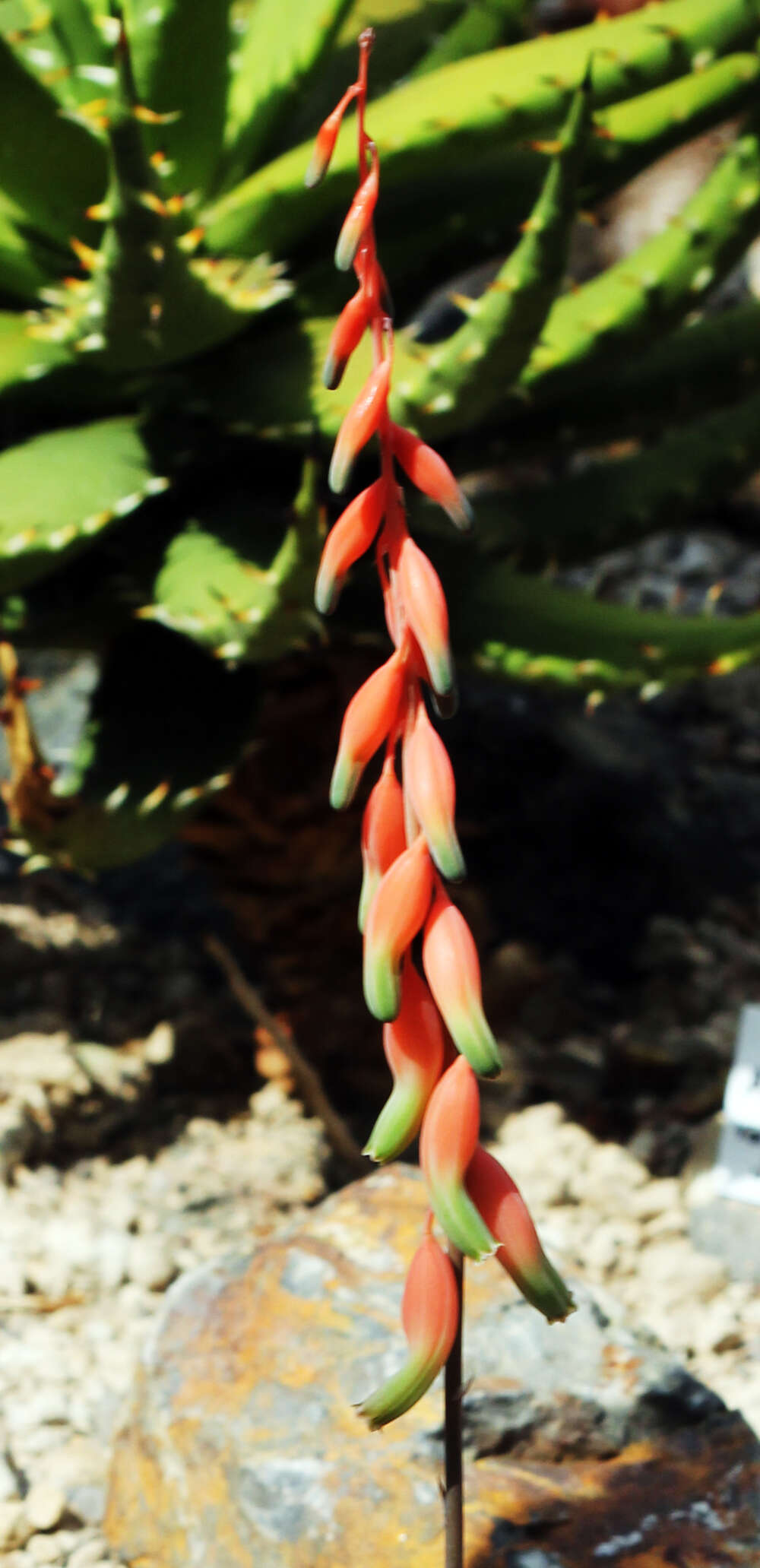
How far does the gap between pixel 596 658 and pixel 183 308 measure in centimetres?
50

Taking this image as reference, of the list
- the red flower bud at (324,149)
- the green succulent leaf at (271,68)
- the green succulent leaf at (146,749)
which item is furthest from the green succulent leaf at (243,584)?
the red flower bud at (324,149)

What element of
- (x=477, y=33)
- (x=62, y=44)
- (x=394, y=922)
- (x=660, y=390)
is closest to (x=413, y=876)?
(x=394, y=922)

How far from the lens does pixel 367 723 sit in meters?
0.63

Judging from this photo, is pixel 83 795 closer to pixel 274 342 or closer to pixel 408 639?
pixel 274 342

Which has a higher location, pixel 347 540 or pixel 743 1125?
pixel 347 540

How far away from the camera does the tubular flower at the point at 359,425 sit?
62cm

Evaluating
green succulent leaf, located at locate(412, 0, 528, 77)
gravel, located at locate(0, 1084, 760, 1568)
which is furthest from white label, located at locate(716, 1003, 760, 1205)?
green succulent leaf, located at locate(412, 0, 528, 77)

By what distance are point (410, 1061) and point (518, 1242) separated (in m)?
0.09

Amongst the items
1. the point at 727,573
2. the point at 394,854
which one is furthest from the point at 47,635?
the point at 727,573

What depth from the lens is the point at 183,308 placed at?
1.15 meters

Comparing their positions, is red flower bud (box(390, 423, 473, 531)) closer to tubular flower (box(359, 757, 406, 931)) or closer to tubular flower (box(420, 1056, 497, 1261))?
tubular flower (box(359, 757, 406, 931))

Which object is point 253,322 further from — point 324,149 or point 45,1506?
point 45,1506

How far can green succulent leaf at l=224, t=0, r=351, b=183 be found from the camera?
1.28 metres

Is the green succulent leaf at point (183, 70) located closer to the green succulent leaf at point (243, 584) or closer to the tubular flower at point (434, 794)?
the green succulent leaf at point (243, 584)
